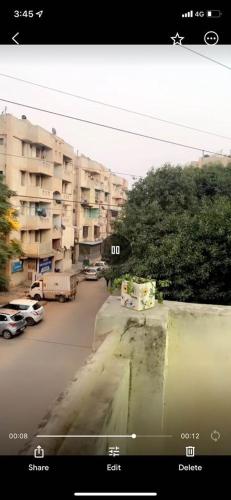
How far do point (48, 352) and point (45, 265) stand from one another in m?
1.05

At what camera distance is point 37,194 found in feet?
7.98

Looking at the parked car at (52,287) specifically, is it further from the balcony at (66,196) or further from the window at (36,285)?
the balcony at (66,196)

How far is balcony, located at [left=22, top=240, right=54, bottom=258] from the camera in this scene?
224 centimetres

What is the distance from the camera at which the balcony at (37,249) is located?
2.24 metres

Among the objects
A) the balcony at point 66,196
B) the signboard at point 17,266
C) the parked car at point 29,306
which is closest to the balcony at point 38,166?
the balcony at point 66,196
